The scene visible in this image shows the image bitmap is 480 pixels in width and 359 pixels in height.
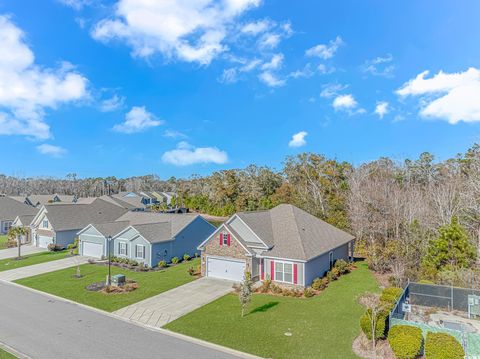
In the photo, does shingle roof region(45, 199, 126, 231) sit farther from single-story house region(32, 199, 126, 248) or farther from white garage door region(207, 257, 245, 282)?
white garage door region(207, 257, 245, 282)

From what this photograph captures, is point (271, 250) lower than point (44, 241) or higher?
higher

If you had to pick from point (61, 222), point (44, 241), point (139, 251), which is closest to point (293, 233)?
point (139, 251)

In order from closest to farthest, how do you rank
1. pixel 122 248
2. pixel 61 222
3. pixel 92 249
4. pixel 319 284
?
pixel 319 284
pixel 122 248
pixel 92 249
pixel 61 222

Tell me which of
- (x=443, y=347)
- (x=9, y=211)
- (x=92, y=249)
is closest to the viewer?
(x=443, y=347)

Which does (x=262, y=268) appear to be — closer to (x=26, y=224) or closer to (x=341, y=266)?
(x=341, y=266)

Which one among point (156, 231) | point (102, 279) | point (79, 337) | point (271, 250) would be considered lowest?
point (102, 279)

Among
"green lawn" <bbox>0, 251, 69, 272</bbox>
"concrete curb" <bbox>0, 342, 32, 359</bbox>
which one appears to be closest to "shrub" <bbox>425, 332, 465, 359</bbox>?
"concrete curb" <bbox>0, 342, 32, 359</bbox>

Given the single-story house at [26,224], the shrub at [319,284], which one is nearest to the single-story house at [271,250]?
the shrub at [319,284]
